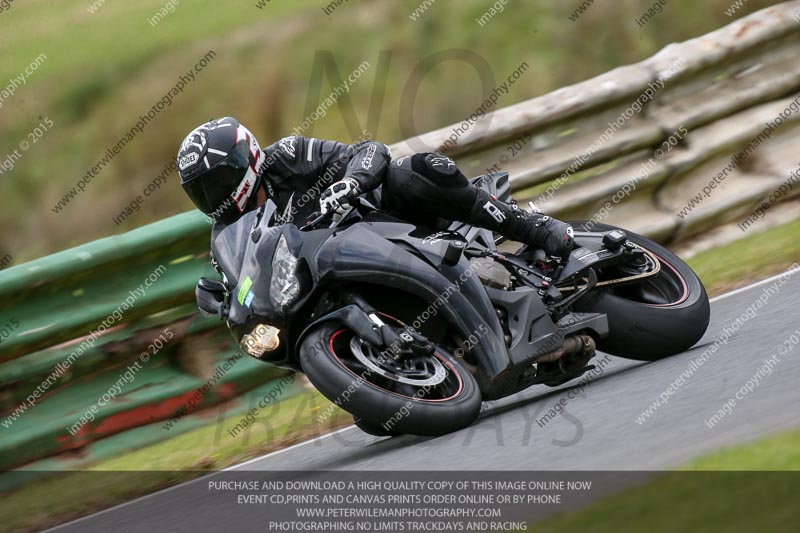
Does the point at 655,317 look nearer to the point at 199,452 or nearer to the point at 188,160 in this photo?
the point at 188,160

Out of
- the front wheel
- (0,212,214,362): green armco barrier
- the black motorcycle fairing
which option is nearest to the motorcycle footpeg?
the black motorcycle fairing

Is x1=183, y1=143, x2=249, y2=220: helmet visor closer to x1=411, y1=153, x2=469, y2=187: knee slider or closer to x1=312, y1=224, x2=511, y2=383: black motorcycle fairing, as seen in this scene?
x1=312, y1=224, x2=511, y2=383: black motorcycle fairing

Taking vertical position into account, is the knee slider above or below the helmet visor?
below

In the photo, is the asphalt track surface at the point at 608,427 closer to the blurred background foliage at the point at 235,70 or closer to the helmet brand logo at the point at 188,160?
the helmet brand logo at the point at 188,160

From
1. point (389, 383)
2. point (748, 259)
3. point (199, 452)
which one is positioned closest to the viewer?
point (389, 383)

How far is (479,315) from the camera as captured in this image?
5.58 m

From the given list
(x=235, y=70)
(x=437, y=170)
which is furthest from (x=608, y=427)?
(x=235, y=70)

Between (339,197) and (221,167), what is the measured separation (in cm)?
59

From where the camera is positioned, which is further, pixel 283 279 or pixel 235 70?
pixel 235 70

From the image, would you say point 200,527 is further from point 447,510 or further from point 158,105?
point 158,105

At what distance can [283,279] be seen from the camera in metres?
5.29

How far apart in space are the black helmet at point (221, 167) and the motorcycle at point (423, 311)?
141 millimetres

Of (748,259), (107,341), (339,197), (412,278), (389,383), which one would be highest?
(339,197)

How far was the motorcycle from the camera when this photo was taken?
517 centimetres
